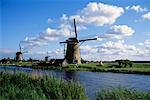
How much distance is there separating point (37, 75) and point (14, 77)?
1.42m

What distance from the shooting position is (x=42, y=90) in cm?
1458

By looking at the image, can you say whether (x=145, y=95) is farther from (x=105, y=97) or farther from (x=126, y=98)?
(x=105, y=97)

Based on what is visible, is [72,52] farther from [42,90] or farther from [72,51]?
[42,90]

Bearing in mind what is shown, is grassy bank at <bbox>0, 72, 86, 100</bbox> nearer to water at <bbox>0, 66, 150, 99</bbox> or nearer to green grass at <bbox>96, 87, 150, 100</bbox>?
green grass at <bbox>96, 87, 150, 100</bbox>

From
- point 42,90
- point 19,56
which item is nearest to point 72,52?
point 19,56

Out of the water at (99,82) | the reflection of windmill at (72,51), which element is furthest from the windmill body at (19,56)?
the water at (99,82)

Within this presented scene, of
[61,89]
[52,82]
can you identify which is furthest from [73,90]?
[52,82]

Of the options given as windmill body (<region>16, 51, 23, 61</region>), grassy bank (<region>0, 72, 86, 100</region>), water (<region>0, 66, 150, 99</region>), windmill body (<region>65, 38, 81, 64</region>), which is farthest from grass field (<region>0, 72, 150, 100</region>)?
windmill body (<region>16, 51, 23, 61</region>)

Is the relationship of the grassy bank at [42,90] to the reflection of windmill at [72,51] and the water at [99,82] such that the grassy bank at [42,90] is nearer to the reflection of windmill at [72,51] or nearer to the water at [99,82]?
the water at [99,82]

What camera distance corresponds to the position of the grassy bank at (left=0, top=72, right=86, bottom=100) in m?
13.4

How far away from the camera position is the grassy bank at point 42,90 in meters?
13.4

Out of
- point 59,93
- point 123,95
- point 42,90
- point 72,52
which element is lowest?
point 123,95

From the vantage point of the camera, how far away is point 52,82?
50.8ft

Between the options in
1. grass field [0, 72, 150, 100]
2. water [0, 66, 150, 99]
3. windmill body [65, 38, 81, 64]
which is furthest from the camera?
windmill body [65, 38, 81, 64]
